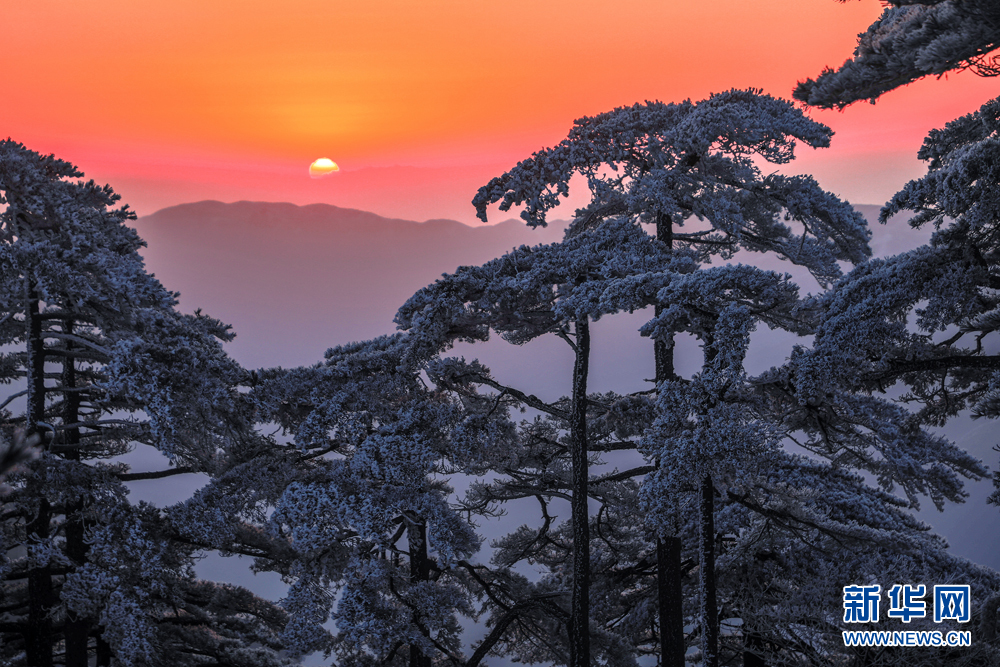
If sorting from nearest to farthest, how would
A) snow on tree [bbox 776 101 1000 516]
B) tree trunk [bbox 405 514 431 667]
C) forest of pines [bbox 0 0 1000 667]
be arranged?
1. snow on tree [bbox 776 101 1000 516]
2. forest of pines [bbox 0 0 1000 667]
3. tree trunk [bbox 405 514 431 667]

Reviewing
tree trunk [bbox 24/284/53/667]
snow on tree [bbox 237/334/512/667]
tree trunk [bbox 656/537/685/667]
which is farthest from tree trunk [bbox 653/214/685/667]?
tree trunk [bbox 24/284/53/667]

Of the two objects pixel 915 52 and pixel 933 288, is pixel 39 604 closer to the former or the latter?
pixel 933 288

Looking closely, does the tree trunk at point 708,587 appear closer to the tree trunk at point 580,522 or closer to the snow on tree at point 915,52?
the tree trunk at point 580,522

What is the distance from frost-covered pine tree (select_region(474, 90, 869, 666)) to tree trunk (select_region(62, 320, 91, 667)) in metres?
7.37

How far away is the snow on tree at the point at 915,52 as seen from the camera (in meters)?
6.20

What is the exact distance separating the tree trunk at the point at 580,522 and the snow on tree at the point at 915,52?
4.64 m

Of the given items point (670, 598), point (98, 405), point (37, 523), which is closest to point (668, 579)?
point (670, 598)

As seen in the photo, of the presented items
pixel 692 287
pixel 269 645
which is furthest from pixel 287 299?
pixel 692 287

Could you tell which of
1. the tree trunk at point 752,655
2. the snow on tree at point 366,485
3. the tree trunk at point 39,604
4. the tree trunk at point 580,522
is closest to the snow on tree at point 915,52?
the tree trunk at point 580,522

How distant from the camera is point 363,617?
9.75m

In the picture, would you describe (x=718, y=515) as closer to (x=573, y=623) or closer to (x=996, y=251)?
(x=573, y=623)

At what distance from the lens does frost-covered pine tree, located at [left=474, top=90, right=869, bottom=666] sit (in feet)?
30.7

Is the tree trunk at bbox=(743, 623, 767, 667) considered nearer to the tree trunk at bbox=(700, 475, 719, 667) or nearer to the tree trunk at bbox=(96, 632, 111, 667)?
the tree trunk at bbox=(700, 475, 719, 667)

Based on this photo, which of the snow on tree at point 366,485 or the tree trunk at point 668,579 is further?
the tree trunk at point 668,579
